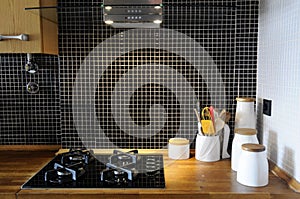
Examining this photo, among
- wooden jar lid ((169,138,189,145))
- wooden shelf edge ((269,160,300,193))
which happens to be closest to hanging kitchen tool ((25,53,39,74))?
wooden jar lid ((169,138,189,145))

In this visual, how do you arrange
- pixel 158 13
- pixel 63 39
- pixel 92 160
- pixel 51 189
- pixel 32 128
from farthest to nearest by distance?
pixel 32 128, pixel 63 39, pixel 92 160, pixel 158 13, pixel 51 189

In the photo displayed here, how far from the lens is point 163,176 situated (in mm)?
1357

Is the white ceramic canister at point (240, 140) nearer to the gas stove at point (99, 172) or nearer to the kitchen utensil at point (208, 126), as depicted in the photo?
the kitchen utensil at point (208, 126)

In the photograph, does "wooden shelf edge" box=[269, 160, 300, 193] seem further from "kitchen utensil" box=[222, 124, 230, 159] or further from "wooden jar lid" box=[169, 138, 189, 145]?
"wooden jar lid" box=[169, 138, 189, 145]

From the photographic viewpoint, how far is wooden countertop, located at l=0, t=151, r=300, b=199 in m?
1.19

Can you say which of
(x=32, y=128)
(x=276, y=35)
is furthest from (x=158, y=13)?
(x=32, y=128)

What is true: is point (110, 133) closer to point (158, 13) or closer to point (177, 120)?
point (177, 120)

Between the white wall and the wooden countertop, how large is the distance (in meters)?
0.15

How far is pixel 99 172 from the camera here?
144 cm

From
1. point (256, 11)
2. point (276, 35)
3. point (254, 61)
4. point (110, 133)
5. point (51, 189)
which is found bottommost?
point (51, 189)

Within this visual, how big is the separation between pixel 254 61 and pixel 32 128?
141 centimetres

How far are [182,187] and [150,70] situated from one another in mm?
745

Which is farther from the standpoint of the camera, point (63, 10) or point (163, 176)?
point (63, 10)

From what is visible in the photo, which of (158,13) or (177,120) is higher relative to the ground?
(158,13)
